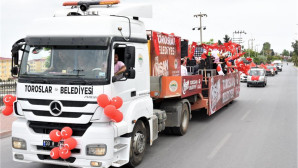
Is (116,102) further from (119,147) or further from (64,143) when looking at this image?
(64,143)

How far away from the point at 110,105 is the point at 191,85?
4980 millimetres

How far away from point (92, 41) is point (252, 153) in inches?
181

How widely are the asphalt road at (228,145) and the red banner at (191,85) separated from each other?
123 cm

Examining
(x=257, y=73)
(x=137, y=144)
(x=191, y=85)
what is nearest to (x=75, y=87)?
(x=137, y=144)

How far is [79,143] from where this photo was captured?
5301 millimetres

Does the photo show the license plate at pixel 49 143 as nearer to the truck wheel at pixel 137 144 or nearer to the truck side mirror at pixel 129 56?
the truck wheel at pixel 137 144

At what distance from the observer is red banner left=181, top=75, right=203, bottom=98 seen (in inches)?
356

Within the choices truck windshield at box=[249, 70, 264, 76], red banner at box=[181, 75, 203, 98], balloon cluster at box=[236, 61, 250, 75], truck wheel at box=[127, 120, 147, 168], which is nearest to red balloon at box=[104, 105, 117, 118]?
truck wheel at box=[127, 120, 147, 168]

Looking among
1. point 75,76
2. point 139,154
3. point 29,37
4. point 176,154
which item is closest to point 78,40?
point 75,76

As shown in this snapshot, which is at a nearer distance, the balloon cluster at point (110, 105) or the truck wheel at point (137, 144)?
the balloon cluster at point (110, 105)

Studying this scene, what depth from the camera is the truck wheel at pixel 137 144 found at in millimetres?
6230

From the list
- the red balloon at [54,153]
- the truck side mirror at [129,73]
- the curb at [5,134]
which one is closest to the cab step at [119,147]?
the red balloon at [54,153]

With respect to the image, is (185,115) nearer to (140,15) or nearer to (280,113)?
(140,15)

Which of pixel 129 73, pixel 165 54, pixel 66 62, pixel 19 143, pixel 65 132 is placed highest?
pixel 165 54
